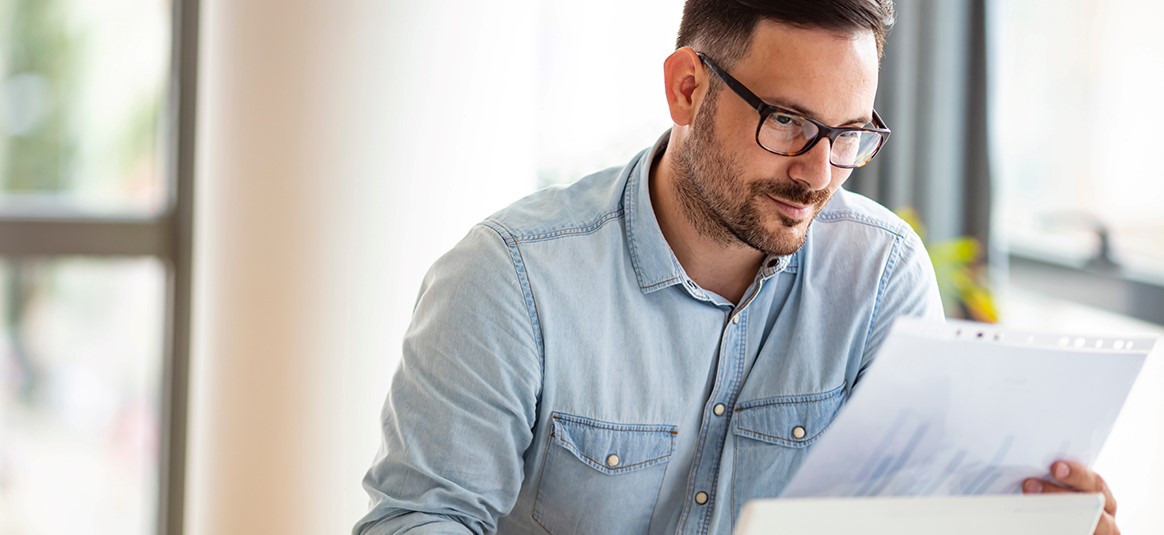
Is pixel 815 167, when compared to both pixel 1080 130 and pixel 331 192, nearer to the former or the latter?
pixel 331 192

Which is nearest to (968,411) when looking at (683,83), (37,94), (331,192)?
(683,83)

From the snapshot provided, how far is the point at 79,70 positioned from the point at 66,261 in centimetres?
48

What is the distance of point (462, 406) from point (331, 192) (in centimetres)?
117

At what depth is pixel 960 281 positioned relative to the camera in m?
2.51

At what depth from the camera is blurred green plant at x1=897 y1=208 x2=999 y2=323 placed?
247 cm

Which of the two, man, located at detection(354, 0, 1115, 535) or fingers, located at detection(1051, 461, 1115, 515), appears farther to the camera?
man, located at detection(354, 0, 1115, 535)

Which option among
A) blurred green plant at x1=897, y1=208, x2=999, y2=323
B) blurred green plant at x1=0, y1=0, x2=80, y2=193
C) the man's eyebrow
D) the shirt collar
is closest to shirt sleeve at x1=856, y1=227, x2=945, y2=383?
the shirt collar

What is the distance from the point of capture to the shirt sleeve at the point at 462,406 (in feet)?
3.95

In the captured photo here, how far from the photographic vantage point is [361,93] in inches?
88.4

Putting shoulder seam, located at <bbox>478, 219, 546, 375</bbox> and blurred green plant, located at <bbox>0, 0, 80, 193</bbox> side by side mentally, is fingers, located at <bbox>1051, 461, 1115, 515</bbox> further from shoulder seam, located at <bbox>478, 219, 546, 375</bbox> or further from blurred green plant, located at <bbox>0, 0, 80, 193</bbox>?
blurred green plant, located at <bbox>0, 0, 80, 193</bbox>

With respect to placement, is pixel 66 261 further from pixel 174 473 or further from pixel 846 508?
pixel 846 508

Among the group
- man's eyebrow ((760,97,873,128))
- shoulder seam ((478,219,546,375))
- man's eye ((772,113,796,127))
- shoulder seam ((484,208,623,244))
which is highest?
man's eyebrow ((760,97,873,128))

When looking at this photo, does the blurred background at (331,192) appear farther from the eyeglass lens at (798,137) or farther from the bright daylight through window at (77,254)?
the eyeglass lens at (798,137)

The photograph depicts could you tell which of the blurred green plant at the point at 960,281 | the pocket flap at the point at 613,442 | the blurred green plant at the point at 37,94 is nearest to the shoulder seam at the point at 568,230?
the pocket flap at the point at 613,442
